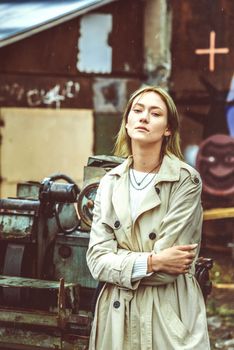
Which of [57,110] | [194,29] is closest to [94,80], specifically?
[57,110]

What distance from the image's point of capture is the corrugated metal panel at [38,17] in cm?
833

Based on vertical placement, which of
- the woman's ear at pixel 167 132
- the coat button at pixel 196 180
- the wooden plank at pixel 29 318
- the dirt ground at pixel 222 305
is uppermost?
the woman's ear at pixel 167 132

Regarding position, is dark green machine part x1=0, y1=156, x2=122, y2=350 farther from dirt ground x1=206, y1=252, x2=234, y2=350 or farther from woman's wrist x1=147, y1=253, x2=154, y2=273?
dirt ground x1=206, y1=252, x2=234, y2=350

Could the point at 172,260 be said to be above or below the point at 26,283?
above

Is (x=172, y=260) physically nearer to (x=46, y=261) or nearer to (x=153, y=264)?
(x=153, y=264)

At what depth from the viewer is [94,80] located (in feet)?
28.2

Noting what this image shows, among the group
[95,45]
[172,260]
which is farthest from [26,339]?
[95,45]

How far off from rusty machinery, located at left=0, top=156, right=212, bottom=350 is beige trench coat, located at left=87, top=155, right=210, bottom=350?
789mm

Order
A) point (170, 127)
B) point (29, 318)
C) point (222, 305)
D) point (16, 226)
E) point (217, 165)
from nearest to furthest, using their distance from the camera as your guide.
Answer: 1. point (170, 127)
2. point (29, 318)
3. point (16, 226)
4. point (222, 305)
5. point (217, 165)

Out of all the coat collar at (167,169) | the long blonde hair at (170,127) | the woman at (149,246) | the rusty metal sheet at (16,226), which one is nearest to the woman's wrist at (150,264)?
the woman at (149,246)

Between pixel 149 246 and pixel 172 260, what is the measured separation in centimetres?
16

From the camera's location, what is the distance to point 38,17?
8.59 meters

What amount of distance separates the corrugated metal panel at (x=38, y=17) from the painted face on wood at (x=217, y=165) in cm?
204

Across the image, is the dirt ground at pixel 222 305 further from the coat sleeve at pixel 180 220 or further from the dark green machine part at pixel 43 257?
the coat sleeve at pixel 180 220
